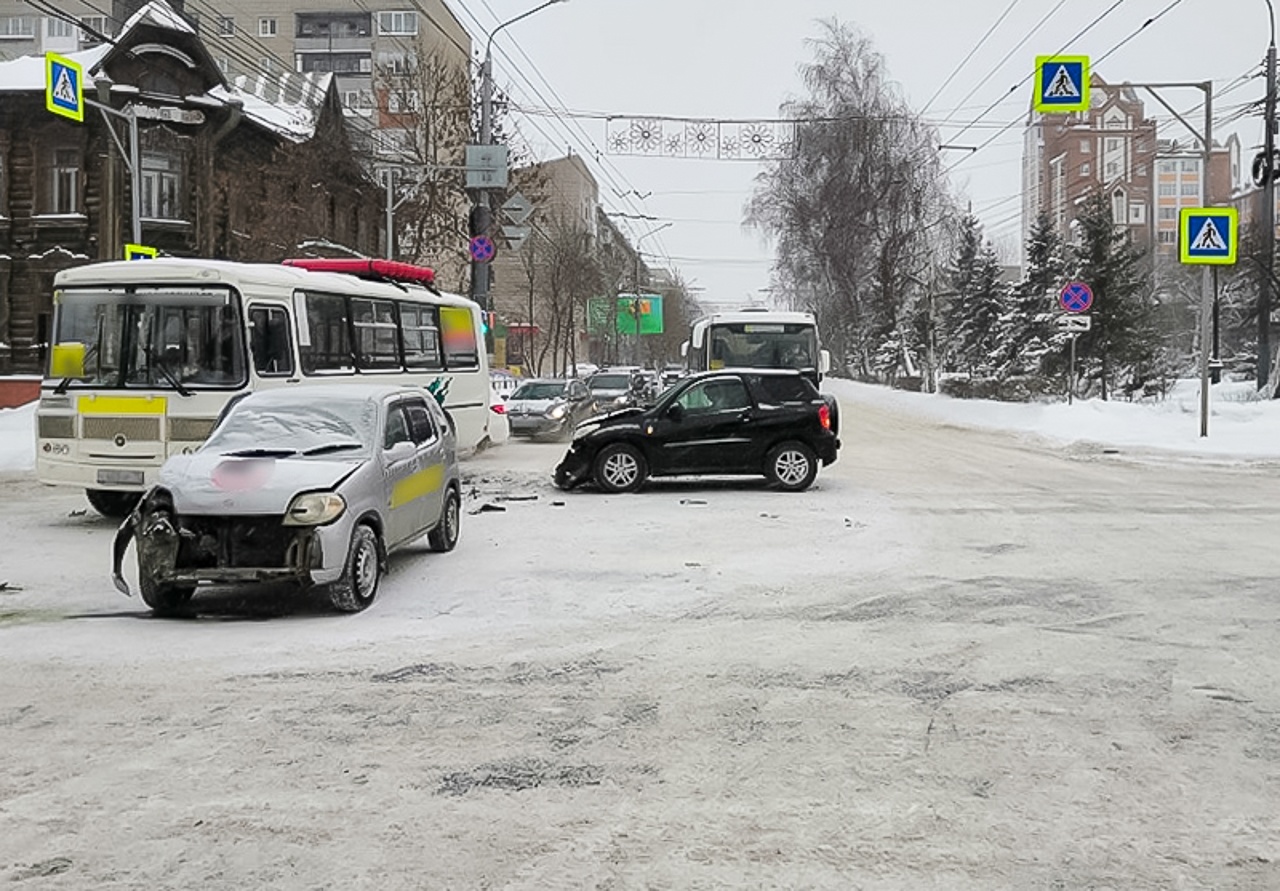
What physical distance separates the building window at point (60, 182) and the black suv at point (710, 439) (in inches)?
1121

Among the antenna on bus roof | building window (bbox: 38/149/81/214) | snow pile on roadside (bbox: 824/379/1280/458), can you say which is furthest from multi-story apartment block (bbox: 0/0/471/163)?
the antenna on bus roof

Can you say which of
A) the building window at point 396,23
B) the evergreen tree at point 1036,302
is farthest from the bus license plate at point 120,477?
the building window at point 396,23

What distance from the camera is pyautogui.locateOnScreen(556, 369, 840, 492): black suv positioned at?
56.5 ft

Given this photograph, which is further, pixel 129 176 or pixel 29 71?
pixel 29 71

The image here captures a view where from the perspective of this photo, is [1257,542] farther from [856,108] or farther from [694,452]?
[856,108]

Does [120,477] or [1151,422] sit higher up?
[1151,422]

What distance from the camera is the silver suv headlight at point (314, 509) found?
902 cm

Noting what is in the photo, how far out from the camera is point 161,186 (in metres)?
39.9

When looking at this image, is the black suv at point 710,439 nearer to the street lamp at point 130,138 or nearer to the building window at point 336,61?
the street lamp at point 130,138

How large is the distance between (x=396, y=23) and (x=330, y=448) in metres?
94.7

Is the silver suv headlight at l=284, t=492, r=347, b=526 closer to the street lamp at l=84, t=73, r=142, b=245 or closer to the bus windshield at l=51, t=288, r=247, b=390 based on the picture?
the bus windshield at l=51, t=288, r=247, b=390

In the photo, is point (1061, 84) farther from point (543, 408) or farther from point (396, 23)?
point (396, 23)

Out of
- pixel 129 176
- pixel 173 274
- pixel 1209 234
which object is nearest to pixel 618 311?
pixel 129 176

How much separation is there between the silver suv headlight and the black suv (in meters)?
8.10
